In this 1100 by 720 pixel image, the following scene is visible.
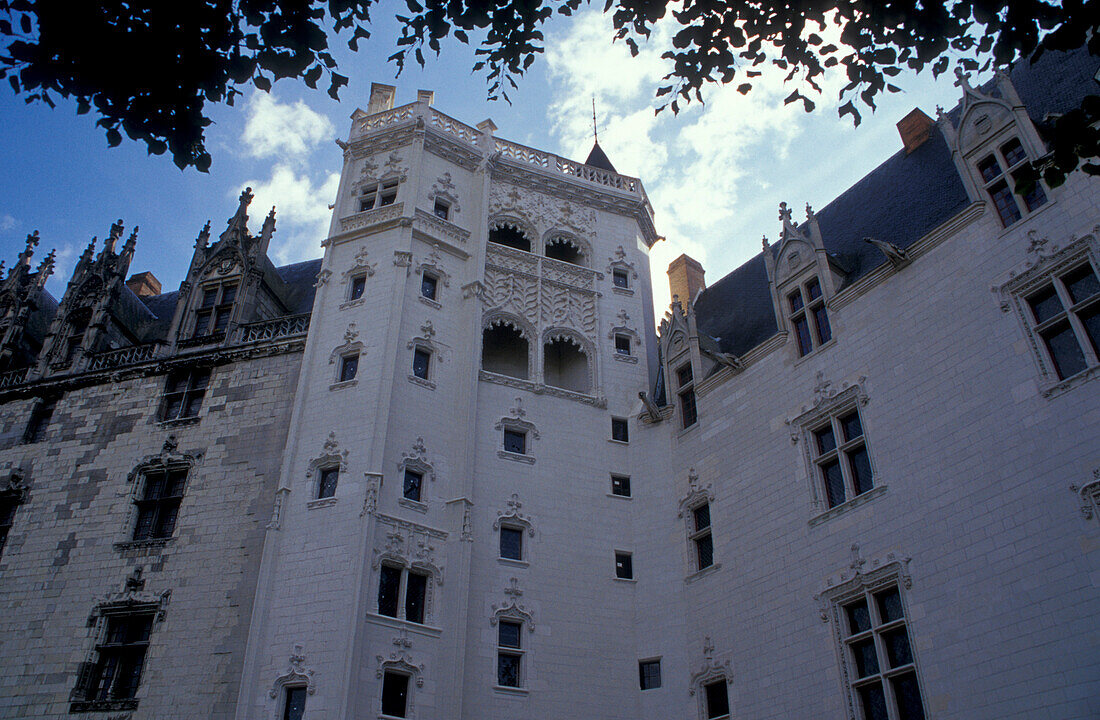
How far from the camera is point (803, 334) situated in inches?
755

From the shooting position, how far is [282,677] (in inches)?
651

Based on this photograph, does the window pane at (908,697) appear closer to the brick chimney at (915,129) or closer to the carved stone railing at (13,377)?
the brick chimney at (915,129)

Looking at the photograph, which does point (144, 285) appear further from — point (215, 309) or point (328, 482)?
point (328, 482)

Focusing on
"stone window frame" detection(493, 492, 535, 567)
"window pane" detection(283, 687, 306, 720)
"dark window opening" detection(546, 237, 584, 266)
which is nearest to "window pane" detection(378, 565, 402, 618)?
"window pane" detection(283, 687, 306, 720)

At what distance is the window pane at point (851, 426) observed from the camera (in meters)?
16.9

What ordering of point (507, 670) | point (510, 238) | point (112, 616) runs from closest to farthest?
point (507, 670)
point (112, 616)
point (510, 238)

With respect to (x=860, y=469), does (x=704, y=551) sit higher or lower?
lower

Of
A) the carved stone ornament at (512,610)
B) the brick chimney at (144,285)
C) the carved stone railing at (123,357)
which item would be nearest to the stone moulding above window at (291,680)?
the carved stone ornament at (512,610)

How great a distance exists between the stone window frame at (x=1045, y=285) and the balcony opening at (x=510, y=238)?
13813mm

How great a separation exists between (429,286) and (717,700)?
11.7m

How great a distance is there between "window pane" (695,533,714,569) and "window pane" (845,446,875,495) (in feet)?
12.0

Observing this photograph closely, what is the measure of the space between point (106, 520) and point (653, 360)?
14084 mm

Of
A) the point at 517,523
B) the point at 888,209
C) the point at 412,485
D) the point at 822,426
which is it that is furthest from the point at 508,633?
the point at 888,209

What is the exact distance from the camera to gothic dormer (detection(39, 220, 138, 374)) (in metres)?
24.6
